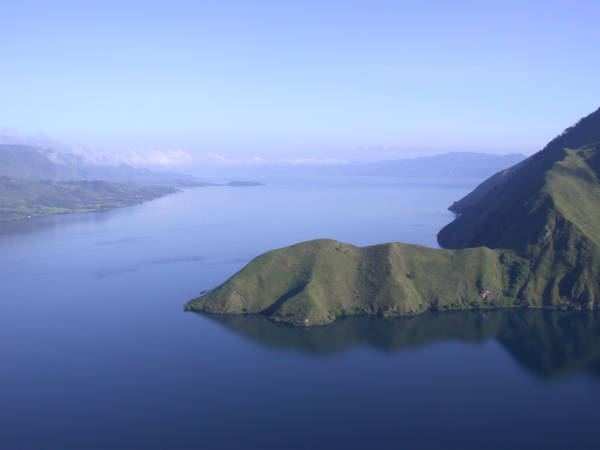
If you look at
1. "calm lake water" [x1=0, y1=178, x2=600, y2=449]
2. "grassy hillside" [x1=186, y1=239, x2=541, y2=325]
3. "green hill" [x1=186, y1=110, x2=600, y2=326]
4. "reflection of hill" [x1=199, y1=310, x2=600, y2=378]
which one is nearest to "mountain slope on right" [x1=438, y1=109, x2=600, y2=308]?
"green hill" [x1=186, y1=110, x2=600, y2=326]

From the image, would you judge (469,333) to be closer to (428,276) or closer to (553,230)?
(428,276)

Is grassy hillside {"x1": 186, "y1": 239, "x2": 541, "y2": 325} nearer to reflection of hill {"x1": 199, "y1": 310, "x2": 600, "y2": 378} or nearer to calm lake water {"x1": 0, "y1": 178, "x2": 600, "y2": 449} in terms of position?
reflection of hill {"x1": 199, "y1": 310, "x2": 600, "y2": 378}

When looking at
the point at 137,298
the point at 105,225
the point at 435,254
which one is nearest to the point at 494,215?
the point at 435,254

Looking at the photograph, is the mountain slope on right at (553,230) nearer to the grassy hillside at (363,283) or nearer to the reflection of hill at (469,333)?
the grassy hillside at (363,283)

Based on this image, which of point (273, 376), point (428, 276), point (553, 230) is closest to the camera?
point (273, 376)

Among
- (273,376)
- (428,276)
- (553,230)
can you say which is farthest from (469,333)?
(553,230)

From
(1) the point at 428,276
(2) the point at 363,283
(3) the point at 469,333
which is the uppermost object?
(1) the point at 428,276
